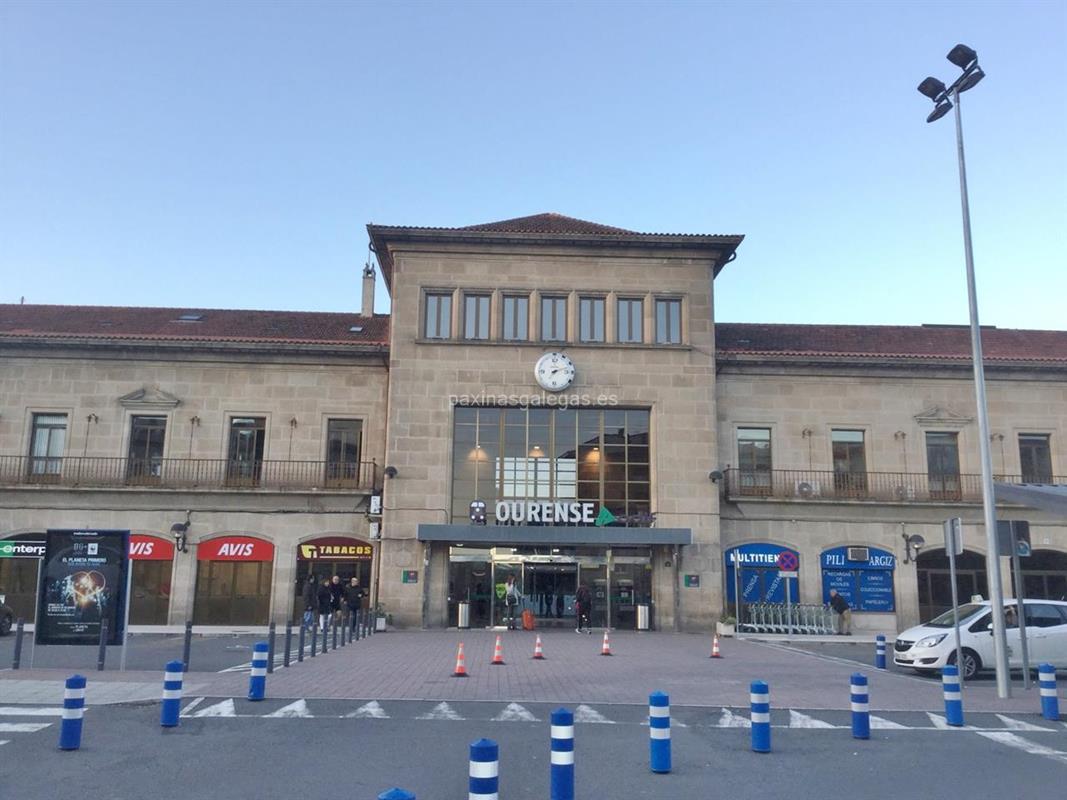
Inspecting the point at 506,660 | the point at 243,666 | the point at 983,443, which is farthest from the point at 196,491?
the point at 983,443

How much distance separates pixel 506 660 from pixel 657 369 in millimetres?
13219

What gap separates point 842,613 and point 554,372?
470 inches

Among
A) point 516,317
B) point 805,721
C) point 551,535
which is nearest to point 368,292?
point 516,317

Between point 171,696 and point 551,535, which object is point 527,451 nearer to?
point 551,535

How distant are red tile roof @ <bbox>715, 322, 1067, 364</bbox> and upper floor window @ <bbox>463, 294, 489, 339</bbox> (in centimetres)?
836

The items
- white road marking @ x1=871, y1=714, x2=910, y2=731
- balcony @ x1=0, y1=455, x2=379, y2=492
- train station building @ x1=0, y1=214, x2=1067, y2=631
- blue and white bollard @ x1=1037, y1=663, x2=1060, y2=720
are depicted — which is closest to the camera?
white road marking @ x1=871, y1=714, x2=910, y2=731

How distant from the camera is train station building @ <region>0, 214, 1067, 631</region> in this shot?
28.5m

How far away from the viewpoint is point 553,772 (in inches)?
285

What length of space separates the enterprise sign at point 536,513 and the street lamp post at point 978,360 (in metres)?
14.4

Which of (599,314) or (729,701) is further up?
(599,314)

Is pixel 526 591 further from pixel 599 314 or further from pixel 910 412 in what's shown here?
pixel 910 412

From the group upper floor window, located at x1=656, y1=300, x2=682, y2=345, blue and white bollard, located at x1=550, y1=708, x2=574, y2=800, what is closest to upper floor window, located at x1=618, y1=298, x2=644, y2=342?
upper floor window, located at x1=656, y1=300, x2=682, y2=345

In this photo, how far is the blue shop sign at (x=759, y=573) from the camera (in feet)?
97.8

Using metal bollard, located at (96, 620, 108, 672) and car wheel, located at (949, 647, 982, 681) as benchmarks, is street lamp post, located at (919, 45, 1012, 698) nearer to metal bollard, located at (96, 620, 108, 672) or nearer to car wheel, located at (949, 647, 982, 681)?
car wheel, located at (949, 647, 982, 681)
